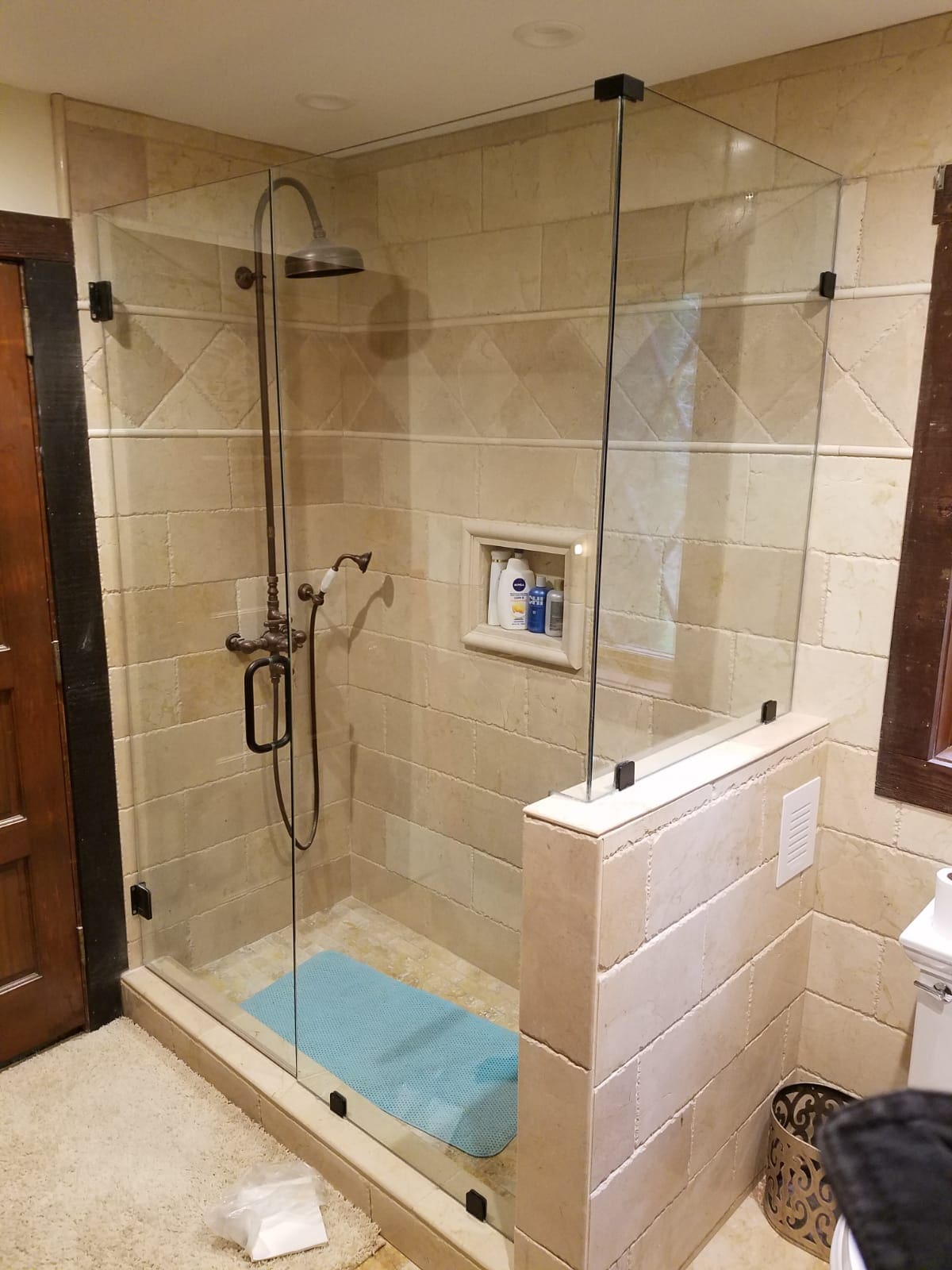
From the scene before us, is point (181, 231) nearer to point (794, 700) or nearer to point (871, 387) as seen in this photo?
point (871, 387)

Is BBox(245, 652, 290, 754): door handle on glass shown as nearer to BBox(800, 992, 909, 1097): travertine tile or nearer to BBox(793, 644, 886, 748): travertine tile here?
BBox(793, 644, 886, 748): travertine tile

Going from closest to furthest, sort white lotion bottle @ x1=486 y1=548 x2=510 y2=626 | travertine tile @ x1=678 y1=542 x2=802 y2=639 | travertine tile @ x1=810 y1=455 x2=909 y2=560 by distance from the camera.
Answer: travertine tile @ x1=810 y1=455 x2=909 y2=560
travertine tile @ x1=678 y1=542 x2=802 y2=639
white lotion bottle @ x1=486 y1=548 x2=510 y2=626

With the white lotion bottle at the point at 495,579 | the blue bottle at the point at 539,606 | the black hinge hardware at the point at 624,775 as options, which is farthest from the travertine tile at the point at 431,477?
the black hinge hardware at the point at 624,775

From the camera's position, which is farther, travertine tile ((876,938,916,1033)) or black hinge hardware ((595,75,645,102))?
travertine tile ((876,938,916,1033))

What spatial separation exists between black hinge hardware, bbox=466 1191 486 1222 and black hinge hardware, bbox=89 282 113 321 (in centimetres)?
206

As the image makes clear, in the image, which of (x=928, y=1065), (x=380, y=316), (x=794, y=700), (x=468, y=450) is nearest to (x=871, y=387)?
(x=794, y=700)

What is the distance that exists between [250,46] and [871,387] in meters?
1.35

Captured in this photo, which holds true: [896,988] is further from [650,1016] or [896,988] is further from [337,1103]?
[337,1103]

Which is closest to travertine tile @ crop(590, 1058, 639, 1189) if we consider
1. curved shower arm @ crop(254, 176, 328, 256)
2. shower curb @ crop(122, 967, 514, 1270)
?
shower curb @ crop(122, 967, 514, 1270)

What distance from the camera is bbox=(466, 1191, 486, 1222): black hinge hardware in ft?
5.65

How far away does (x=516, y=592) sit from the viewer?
220 cm

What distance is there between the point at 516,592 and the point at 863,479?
80cm

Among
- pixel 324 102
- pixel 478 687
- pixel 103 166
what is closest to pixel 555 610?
pixel 478 687

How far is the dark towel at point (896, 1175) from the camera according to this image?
60cm
